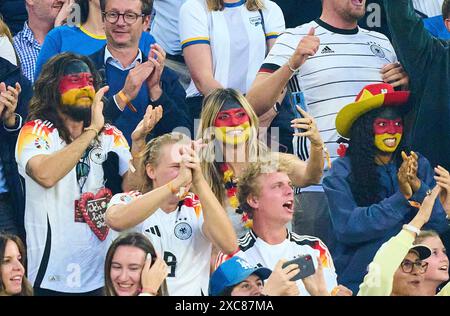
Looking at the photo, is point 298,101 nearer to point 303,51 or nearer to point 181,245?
point 303,51

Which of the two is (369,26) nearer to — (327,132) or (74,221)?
(327,132)

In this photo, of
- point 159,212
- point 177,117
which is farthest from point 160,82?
point 159,212

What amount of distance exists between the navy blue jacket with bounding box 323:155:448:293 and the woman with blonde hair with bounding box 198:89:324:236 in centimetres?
17

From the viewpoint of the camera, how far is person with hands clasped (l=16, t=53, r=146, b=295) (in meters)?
9.61

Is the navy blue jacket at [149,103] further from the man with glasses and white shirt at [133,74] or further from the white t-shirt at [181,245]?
the white t-shirt at [181,245]

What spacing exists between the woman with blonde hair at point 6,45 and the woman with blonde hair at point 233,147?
122cm

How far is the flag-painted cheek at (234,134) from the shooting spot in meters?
9.76

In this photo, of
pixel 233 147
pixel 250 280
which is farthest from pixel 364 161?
pixel 250 280

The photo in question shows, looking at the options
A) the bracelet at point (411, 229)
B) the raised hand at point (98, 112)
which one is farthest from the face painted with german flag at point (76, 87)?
the bracelet at point (411, 229)

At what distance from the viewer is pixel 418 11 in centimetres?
1065

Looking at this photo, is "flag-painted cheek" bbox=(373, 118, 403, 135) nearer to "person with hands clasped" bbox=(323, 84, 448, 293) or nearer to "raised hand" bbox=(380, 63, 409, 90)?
"person with hands clasped" bbox=(323, 84, 448, 293)

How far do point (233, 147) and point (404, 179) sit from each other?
1.02 meters

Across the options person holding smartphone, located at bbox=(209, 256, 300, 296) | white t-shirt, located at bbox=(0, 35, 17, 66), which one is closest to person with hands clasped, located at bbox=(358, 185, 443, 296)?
person holding smartphone, located at bbox=(209, 256, 300, 296)

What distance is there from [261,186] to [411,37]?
133 cm
